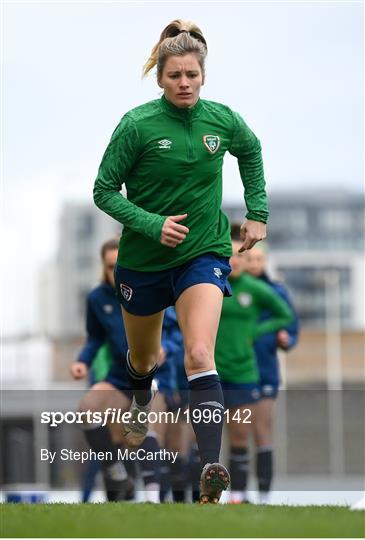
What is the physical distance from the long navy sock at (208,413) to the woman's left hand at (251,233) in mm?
910

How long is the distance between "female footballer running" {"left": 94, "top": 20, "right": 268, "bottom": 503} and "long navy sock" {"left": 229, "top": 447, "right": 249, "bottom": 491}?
15.1 feet

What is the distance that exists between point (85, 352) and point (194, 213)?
3.88 m

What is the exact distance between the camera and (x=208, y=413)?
9.16m

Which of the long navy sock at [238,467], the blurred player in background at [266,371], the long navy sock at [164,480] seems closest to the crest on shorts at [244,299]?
the blurred player in background at [266,371]

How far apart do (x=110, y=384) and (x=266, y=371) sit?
3.53m

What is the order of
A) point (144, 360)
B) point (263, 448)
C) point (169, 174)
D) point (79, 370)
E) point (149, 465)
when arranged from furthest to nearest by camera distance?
point (263, 448), point (79, 370), point (149, 465), point (144, 360), point (169, 174)

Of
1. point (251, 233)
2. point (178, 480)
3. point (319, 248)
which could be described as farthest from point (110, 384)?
point (319, 248)

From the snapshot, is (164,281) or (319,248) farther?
(319,248)

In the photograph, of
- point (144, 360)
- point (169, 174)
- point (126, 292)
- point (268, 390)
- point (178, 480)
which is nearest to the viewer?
point (169, 174)

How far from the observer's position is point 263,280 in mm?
15852

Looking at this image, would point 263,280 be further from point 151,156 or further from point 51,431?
point 151,156

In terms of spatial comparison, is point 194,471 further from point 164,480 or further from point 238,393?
point 238,393

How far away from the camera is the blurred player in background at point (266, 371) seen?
15.2m

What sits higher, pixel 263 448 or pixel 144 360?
pixel 144 360
